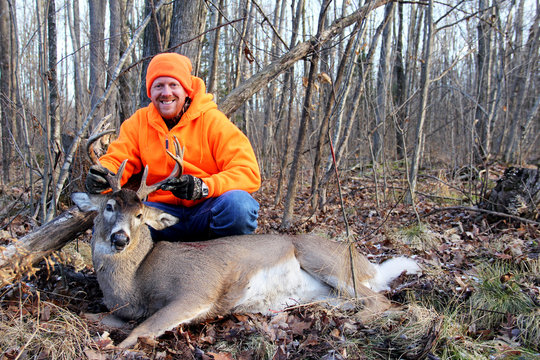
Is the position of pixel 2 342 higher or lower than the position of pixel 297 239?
lower

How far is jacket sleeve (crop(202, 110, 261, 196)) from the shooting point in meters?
3.54

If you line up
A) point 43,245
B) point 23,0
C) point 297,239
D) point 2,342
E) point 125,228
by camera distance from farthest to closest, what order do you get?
point 23,0
point 297,239
point 43,245
point 125,228
point 2,342

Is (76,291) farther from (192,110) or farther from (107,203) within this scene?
(192,110)

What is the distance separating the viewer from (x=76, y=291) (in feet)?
11.2

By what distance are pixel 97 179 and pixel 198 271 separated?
42.6 inches

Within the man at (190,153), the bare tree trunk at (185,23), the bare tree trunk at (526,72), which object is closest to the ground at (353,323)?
the man at (190,153)

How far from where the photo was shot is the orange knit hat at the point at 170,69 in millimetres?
3592

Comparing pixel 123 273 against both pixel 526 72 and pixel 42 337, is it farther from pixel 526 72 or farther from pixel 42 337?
pixel 526 72

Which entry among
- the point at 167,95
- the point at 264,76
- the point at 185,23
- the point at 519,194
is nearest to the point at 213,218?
the point at 167,95

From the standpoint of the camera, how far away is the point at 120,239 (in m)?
2.94

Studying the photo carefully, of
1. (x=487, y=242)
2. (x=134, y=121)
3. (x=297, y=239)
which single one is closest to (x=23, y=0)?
(x=134, y=121)

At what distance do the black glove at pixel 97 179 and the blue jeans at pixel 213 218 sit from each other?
51cm

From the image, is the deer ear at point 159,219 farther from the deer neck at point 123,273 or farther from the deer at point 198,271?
the deer neck at point 123,273

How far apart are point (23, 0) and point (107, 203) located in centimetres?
1060
